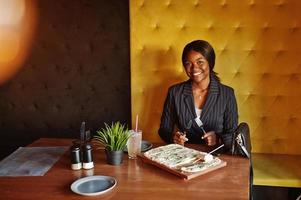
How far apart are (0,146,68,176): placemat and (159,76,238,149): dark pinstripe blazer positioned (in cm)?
80

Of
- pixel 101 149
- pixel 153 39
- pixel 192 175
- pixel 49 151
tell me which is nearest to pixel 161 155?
pixel 192 175

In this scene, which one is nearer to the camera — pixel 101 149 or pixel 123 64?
pixel 101 149

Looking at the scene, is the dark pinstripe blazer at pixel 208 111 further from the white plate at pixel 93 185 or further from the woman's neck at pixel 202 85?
the white plate at pixel 93 185

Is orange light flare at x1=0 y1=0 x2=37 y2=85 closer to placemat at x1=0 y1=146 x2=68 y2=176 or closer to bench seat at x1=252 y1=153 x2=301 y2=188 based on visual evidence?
placemat at x1=0 y1=146 x2=68 y2=176

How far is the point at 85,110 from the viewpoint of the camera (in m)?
3.09

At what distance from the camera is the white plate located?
4.55 feet

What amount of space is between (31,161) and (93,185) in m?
0.49

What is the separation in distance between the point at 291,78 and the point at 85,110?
1773mm

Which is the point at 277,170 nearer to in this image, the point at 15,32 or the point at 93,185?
the point at 93,185

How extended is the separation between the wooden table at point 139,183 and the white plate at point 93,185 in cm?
2

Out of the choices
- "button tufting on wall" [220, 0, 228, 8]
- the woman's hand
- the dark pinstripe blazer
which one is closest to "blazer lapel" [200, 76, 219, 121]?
the dark pinstripe blazer

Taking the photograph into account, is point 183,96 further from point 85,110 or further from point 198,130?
point 85,110

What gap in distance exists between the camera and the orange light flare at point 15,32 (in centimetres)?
299

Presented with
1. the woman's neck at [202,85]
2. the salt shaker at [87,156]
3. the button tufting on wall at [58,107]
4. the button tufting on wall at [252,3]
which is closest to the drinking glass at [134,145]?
the salt shaker at [87,156]
